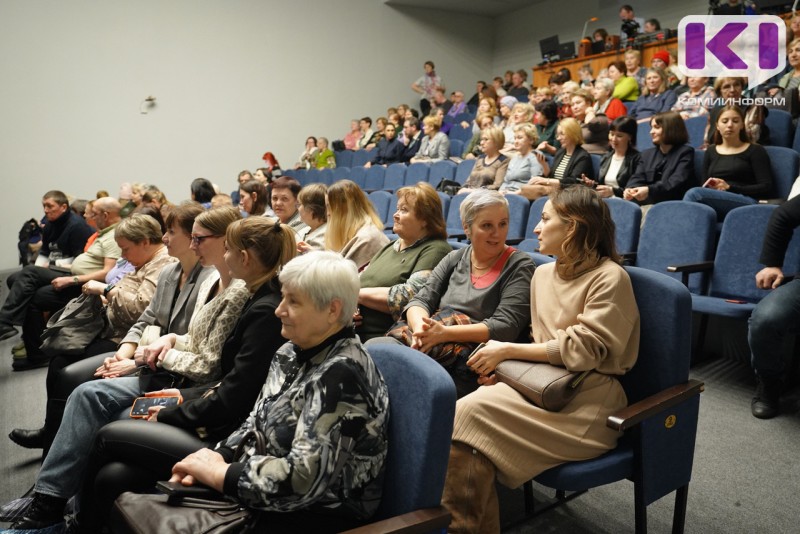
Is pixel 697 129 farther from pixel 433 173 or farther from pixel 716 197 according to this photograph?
pixel 433 173

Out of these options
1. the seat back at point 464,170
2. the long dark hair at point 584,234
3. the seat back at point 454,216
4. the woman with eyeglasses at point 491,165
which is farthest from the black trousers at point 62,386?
the seat back at point 464,170

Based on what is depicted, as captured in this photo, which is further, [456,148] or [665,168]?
[456,148]

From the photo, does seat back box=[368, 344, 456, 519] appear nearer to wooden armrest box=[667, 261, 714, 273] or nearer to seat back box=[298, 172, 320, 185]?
wooden armrest box=[667, 261, 714, 273]

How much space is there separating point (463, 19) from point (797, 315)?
424 inches

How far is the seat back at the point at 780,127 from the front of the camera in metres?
3.57

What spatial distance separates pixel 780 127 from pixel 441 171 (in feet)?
9.47

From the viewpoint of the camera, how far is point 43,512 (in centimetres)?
166

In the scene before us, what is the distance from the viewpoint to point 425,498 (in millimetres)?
1037

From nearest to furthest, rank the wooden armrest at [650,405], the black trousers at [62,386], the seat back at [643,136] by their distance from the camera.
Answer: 1. the wooden armrest at [650,405]
2. the black trousers at [62,386]
3. the seat back at [643,136]

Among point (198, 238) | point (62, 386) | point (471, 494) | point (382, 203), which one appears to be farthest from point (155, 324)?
point (382, 203)

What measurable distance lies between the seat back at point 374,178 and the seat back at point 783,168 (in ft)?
14.4

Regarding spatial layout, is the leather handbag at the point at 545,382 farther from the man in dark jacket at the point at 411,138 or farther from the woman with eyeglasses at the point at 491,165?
the man in dark jacket at the point at 411,138

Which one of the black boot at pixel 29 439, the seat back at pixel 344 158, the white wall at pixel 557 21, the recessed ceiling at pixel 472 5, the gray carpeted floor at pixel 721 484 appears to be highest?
the recessed ceiling at pixel 472 5

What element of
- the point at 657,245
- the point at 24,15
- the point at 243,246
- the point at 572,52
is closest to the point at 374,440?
the point at 243,246
